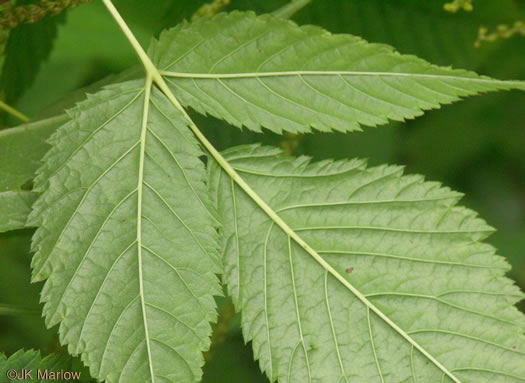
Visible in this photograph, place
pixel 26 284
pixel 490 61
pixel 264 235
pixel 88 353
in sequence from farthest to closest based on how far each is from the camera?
pixel 490 61
pixel 26 284
pixel 264 235
pixel 88 353

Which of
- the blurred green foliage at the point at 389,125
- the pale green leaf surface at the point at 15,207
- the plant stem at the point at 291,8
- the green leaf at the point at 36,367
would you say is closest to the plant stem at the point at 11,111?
the blurred green foliage at the point at 389,125

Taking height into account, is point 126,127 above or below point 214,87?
below

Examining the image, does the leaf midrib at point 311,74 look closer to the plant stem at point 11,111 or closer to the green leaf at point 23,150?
the green leaf at point 23,150

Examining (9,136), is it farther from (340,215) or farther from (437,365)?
(437,365)

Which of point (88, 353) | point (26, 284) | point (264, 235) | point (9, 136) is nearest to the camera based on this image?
point (88, 353)

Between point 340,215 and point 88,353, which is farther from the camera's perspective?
point 340,215

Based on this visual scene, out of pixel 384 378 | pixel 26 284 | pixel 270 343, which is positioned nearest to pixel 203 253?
pixel 270 343

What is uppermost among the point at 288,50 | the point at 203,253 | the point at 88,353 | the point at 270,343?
the point at 288,50
